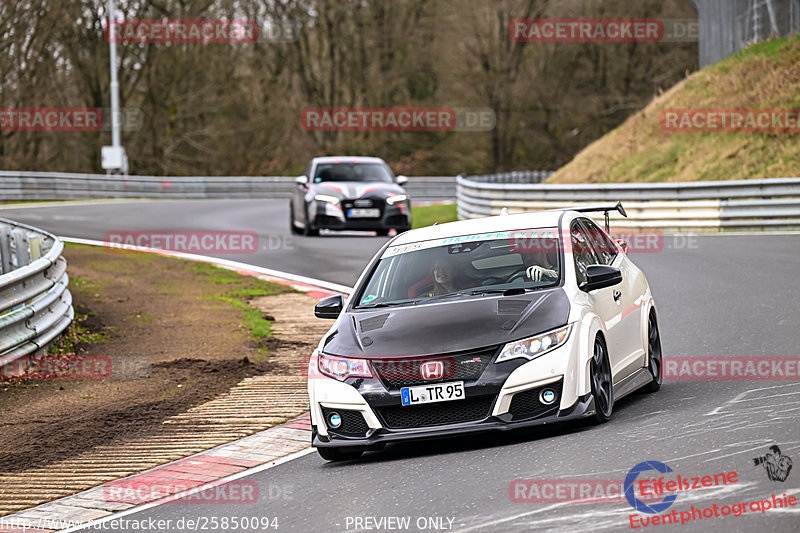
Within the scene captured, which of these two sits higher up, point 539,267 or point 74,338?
point 539,267

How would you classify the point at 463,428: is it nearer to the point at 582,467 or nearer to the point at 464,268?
the point at 582,467

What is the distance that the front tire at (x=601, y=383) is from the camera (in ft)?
25.4

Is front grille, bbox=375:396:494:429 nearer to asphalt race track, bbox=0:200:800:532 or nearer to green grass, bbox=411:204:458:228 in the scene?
asphalt race track, bbox=0:200:800:532

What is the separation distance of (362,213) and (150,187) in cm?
2170

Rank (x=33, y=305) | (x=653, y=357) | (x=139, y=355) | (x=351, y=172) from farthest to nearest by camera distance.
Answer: (x=351, y=172) < (x=139, y=355) < (x=33, y=305) < (x=653, y=357)

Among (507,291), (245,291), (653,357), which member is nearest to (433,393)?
(507,291)

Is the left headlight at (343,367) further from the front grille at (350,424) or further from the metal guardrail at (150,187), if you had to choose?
the metal guardrail at (150,187)

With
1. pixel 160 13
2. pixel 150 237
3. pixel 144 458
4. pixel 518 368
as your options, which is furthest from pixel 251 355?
pixel 160 13

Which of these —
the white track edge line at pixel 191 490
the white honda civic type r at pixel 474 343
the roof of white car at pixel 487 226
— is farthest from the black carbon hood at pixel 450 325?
the roof of white car at pixel 487 226

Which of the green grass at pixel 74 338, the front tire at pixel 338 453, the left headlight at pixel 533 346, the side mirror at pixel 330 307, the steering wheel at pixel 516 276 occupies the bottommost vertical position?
the green grass at pixel 74 338

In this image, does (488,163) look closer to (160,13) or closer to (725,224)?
(160,13)

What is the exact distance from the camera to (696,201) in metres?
24.5

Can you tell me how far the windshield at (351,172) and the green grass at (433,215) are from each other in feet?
9.72

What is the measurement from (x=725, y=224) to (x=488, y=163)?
1360 inches
